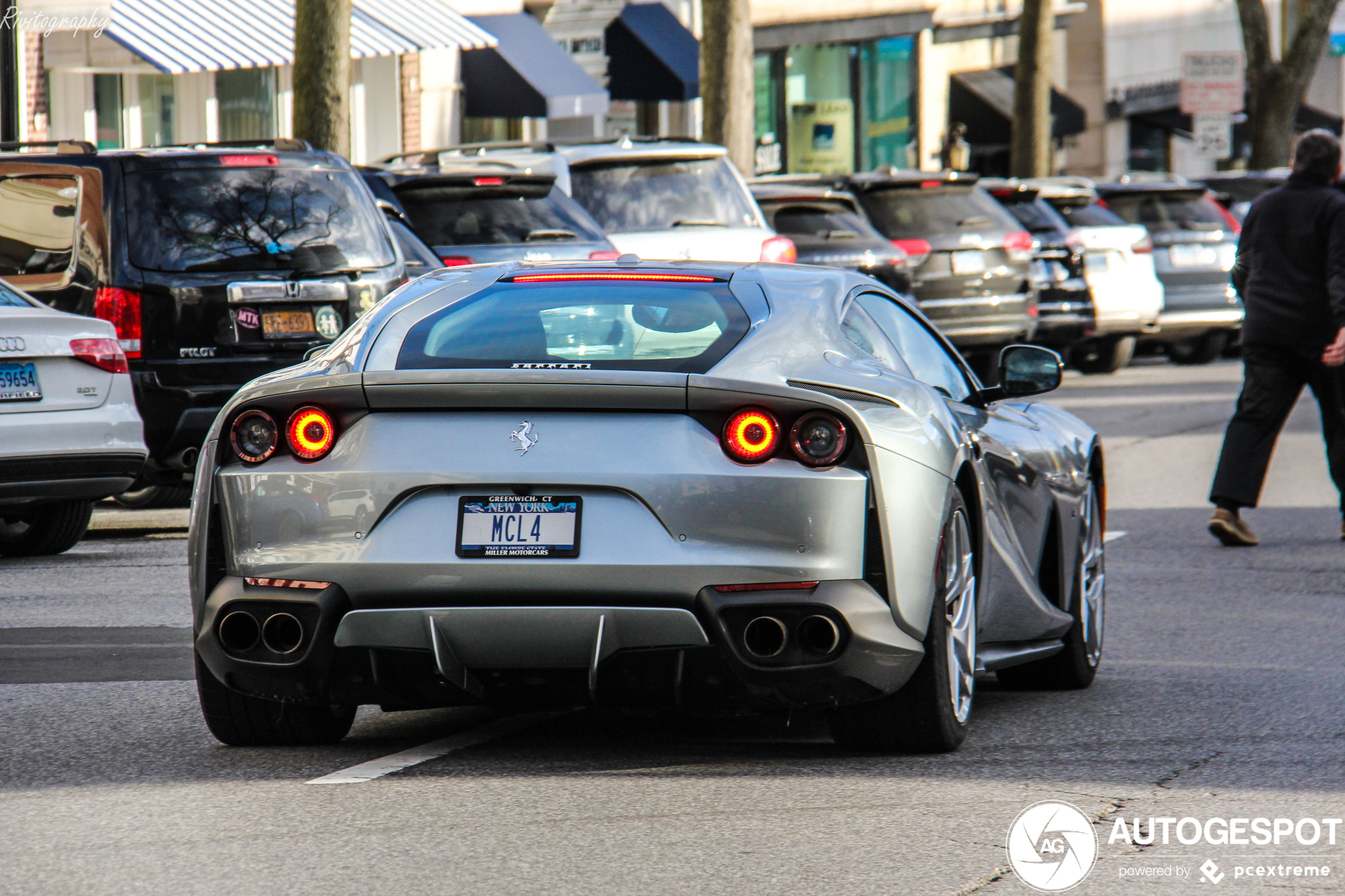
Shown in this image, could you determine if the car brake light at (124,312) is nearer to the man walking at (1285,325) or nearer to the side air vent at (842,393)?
the man walking at (1285,325)

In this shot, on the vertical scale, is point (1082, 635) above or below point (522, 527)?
below

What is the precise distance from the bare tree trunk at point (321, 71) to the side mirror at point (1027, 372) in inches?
443

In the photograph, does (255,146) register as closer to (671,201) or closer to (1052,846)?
(671,201)

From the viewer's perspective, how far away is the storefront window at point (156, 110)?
25922mm

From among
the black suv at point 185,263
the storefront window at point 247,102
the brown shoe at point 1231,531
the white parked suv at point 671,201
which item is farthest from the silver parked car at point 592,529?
the storefront window at point 247,102

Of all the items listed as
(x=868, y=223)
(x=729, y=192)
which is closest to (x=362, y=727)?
(x=729, y=192)

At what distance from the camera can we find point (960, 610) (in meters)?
6.18

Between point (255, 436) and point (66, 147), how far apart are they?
273 inches

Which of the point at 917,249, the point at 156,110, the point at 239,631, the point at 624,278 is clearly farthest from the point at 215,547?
the point at 156,110

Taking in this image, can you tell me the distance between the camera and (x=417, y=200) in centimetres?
1445

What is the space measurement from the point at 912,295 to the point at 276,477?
15265 millimetres

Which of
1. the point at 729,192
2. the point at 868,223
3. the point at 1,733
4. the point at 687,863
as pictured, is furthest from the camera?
the point at 868,223

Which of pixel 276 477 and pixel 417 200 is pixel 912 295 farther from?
pixel 276 477

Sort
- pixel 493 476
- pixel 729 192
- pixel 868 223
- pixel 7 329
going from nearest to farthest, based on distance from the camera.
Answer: pixel 493 476
pixel 7 329
pixel 729 192
pixel 868 223
